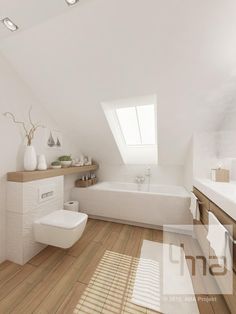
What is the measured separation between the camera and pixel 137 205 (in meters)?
2.44

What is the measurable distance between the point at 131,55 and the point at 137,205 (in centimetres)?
212

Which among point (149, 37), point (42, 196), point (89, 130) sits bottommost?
point (42, 196)

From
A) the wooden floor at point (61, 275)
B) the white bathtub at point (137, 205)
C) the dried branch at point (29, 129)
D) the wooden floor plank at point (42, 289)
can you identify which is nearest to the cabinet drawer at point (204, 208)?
the white bathtub at point (137, 205)

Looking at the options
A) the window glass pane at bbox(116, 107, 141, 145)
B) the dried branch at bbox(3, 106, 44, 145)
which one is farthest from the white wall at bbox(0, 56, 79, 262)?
the window glass pane at bbox(116, 107, 141, 145)

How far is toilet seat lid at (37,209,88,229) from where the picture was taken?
1.56 metres

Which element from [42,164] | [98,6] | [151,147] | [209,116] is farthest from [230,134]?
[42,164]

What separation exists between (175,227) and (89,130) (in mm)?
2174

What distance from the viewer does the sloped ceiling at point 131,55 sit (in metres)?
1.19

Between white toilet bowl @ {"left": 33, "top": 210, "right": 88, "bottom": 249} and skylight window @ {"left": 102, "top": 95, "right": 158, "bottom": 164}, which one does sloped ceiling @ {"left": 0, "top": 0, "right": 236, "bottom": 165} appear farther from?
white toilet bowl @ {"left": 33, "top": 210, "right": 88, "bottom": 249}

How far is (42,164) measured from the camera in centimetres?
A: 196

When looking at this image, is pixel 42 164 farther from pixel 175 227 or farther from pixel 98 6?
pixel 175 227

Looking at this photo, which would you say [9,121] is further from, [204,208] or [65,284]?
[204,208]

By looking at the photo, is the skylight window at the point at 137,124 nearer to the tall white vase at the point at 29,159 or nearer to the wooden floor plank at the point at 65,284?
the tall white vase at the point at 29,159

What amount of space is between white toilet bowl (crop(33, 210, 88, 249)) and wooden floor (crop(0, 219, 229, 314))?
0.77ft
